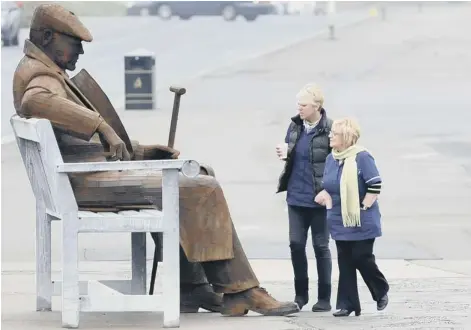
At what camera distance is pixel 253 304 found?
749cm

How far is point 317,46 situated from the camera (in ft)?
122

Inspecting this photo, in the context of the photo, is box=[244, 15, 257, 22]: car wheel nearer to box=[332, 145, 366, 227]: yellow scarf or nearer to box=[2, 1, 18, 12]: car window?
box=[2, 1, 18, 12]: car window

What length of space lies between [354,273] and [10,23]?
1199 inches

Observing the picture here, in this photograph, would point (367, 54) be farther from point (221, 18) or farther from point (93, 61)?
point (221, 18)

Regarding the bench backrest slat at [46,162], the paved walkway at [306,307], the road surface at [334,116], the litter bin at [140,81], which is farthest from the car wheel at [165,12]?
the bench backrest slat at [46,162]

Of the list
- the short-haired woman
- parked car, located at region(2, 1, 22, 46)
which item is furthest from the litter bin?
the short-haired woman

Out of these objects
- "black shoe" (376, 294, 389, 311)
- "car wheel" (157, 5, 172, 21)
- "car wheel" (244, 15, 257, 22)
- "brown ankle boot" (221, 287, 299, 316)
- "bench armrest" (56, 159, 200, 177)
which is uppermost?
"car wheel" (157, 5, 172, 21)

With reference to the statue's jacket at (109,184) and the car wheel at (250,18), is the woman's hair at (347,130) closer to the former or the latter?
the statue's jacket at (109,184)

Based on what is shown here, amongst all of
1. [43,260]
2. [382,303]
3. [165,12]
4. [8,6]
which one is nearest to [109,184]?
[43,260]

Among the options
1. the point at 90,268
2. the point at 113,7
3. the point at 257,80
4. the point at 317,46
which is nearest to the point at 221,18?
the point at 113,7

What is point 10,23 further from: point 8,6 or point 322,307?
point 322,307

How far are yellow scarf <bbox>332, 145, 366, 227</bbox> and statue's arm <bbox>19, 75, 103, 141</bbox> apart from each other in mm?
1408

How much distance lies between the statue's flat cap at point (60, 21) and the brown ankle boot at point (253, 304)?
5.20 ft

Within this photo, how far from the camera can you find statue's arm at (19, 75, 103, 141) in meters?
7.21
